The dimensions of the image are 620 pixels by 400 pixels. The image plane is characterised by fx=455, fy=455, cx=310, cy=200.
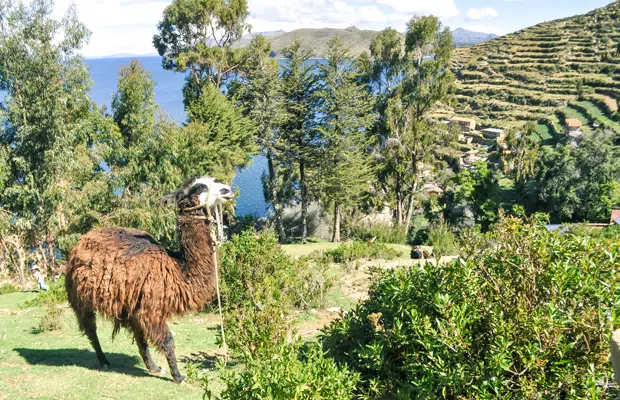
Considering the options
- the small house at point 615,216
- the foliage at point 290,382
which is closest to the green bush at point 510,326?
the foliage at point 290,382

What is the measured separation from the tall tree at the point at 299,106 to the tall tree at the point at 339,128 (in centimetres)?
79

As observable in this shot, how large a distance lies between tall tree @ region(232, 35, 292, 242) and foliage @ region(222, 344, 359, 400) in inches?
999

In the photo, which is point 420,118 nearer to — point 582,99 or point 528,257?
point 528,257

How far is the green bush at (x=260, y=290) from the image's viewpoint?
514cm

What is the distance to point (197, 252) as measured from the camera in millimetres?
6543


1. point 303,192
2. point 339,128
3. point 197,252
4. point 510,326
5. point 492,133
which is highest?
point 339,128

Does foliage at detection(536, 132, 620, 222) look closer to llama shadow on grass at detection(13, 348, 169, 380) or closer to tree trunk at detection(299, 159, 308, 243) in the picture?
tree trunk at detection(299, 159, 308, 243)

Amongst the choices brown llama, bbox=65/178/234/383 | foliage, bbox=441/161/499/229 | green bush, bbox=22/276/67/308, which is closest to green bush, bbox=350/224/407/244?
foliage, bbox=441/161/499/229

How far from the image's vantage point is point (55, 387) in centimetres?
639

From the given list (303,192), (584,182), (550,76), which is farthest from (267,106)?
(550,76)

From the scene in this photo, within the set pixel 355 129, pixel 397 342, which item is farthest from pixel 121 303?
pixel 355 129

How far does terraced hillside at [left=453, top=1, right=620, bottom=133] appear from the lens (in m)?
68.6

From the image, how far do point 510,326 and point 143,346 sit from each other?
5.58 metres

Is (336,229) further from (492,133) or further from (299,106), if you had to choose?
(492,133)
